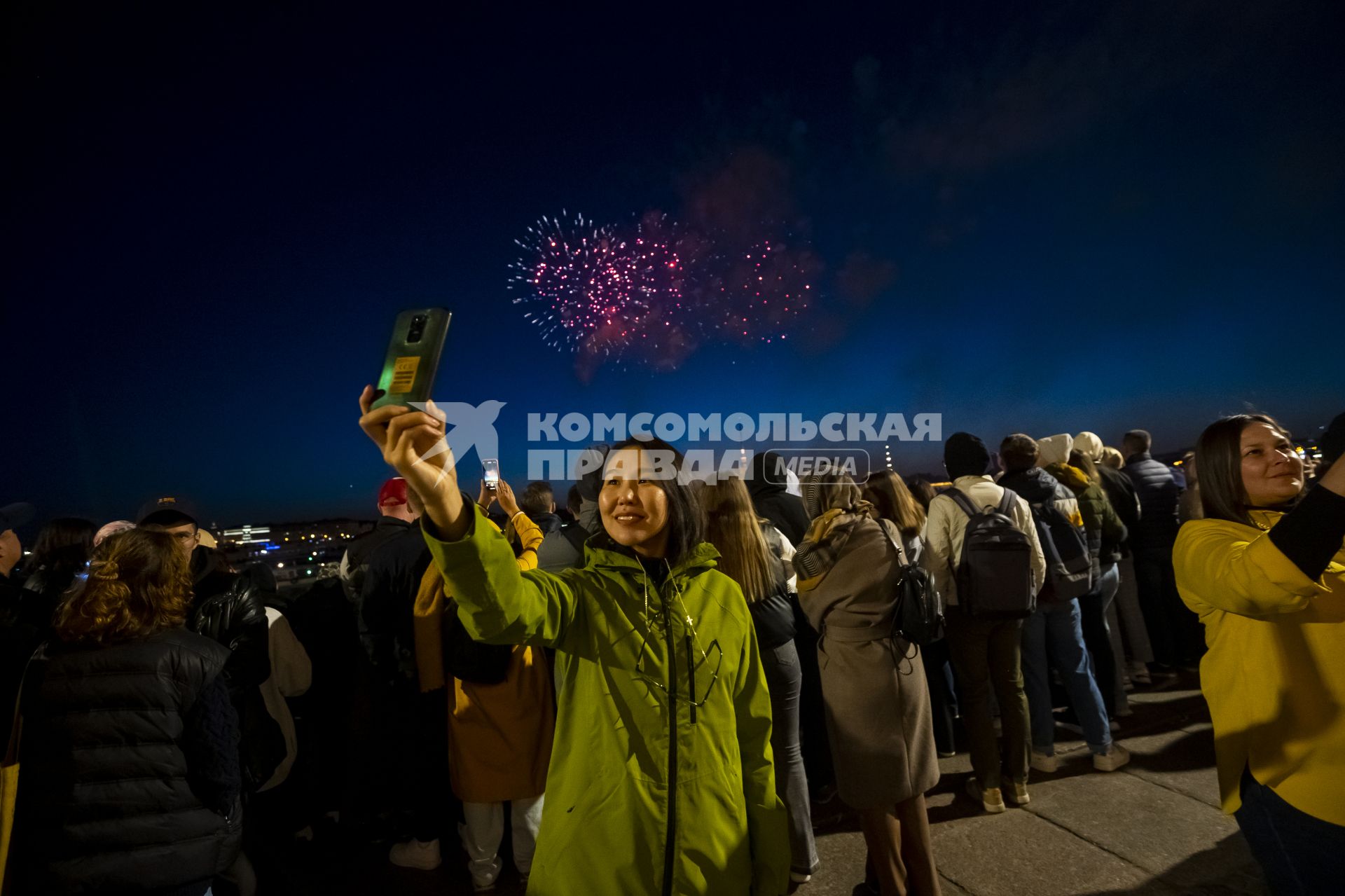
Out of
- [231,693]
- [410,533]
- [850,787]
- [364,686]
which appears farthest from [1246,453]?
[364,686]

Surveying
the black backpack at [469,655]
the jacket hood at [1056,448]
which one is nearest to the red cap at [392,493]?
the black backpack at [469,655]

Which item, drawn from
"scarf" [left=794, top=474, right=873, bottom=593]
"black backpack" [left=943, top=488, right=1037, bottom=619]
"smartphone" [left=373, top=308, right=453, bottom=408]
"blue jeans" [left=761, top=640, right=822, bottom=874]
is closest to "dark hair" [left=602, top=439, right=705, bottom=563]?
"smartphone" [left=373, top=308, right=453, bottom=408]

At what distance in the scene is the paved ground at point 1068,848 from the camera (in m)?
3.21

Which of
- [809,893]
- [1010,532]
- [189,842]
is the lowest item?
[809,893]

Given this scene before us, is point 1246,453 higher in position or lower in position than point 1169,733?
higher

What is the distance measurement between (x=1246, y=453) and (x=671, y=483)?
1988 mm

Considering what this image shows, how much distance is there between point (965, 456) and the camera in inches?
173

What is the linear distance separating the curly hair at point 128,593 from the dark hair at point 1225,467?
12.7ft

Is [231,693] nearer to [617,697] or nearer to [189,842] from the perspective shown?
[189,842]

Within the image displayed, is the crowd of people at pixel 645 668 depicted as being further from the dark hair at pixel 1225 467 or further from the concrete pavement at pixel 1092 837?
the concrete pavement at pixel 1092 837

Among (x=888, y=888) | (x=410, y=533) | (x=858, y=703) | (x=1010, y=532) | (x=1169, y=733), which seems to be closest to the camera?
(x=888, y=888)

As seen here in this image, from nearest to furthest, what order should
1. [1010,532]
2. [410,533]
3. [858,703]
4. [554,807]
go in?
[554,807], [858,703], [410,533], [1010,532]

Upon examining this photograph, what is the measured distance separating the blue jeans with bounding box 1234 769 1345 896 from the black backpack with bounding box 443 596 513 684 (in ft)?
10.2

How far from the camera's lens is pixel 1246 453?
2.14m
